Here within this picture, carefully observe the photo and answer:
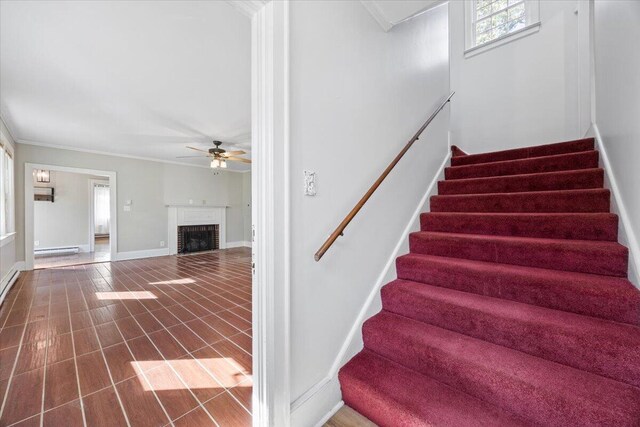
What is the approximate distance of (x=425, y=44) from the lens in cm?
251

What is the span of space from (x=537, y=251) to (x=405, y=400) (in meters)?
1.20

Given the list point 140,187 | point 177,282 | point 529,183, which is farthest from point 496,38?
point 140,187

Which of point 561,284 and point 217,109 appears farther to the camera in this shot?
point 217,109

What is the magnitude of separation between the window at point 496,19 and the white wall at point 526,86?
0.11m

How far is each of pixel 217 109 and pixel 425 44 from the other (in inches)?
105

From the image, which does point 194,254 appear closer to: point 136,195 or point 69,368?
point 136,195

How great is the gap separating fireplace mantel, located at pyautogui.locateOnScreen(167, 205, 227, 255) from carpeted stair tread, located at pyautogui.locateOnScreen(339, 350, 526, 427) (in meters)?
6.45

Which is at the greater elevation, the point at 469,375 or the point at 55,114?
the point at 55,114

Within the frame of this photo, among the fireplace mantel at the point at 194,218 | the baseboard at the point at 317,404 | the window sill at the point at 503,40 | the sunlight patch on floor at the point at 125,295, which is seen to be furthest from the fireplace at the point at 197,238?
the window sill at the point at 503,40

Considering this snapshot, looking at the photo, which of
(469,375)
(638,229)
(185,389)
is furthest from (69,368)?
(638,229)

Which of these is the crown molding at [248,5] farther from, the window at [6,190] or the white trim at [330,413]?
the window at [6,190]

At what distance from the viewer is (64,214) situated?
709 cm

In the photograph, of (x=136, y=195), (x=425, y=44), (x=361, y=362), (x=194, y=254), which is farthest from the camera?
(x=194, y=254)

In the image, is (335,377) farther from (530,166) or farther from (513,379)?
(530,166)
